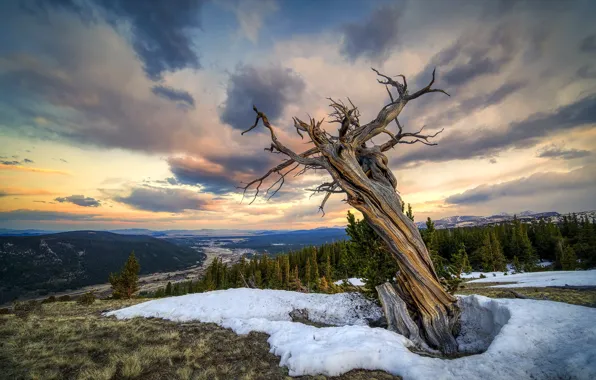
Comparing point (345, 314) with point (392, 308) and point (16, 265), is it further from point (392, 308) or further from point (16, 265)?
point (16, 265)

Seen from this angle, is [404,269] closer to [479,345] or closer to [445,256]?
[479,345]

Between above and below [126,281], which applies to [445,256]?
above

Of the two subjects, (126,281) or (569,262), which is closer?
(126,281)

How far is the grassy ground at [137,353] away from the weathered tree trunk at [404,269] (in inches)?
136

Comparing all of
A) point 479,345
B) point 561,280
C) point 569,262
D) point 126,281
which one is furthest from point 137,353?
point 569,262

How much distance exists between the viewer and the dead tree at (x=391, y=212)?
8016 millimetres

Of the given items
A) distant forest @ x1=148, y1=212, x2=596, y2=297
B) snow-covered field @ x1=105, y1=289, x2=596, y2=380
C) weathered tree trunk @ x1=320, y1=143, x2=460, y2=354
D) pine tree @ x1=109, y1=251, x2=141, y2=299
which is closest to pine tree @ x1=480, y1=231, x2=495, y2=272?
distant forest @ x1=148, y1=212, x2=596, y2=297

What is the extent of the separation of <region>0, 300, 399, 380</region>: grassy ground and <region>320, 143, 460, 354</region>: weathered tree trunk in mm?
3460

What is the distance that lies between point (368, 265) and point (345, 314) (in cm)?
262

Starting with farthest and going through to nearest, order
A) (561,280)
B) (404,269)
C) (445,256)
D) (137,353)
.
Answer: (445,256)
(561,280)
(404,269)
(137,353)

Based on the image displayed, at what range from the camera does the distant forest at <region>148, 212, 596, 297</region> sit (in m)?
11.0

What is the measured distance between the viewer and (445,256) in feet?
209

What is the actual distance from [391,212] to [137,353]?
840 centimetres

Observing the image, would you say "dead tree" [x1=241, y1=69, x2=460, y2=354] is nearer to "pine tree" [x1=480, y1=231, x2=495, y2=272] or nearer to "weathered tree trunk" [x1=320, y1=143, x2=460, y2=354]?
"weathered tree trunk" [x1=320, y1=143, x2=460, y2=354]
